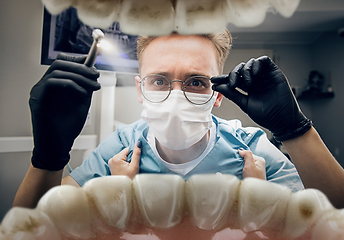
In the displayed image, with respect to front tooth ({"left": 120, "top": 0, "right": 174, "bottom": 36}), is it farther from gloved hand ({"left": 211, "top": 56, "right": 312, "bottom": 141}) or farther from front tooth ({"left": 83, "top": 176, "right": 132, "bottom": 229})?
front tooth ({"left": 83, "top": 176, "right": 132, "bottom": 229})

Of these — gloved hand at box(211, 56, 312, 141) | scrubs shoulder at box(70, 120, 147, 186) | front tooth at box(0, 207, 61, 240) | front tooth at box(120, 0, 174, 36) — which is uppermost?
front tooth at box(120, 0, 174, 36)

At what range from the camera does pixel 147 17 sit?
1.48 feet

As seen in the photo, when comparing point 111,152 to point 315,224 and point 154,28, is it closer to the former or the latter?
point 154,28

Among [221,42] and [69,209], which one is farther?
[221,42]

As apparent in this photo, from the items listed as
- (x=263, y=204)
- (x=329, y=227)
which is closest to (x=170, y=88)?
(x=263, y=204)

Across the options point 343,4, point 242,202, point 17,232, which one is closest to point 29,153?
point 17,232

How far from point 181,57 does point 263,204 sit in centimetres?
34

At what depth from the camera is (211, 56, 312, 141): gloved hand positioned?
441 mm

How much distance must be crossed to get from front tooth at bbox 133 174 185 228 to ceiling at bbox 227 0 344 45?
35 cm

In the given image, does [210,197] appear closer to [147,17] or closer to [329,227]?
[329,227]

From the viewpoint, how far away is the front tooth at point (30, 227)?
0.37 metres

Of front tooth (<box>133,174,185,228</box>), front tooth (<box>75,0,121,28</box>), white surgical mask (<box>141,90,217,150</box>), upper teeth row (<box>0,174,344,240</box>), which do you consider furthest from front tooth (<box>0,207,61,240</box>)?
front tooth (<box>75,0,121,28</box>)

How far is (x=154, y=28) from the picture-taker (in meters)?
0.46

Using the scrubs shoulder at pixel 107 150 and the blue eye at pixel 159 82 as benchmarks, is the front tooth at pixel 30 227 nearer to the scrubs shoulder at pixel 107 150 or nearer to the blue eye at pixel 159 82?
the scrubs shoulder at pixel 107 150
